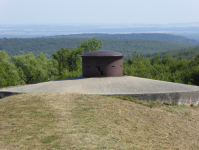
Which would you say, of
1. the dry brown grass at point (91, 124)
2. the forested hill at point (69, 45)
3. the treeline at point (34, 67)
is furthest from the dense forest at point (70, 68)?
the forested hill at point (69, 45)

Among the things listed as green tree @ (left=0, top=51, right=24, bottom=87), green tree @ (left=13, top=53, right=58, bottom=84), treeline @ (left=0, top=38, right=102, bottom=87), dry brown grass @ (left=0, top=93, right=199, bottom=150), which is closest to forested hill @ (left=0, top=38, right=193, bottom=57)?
treeline @ (left=0, top=38, right=102, bottom=87)

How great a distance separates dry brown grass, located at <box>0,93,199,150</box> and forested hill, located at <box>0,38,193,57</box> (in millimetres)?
127662

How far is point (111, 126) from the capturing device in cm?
757

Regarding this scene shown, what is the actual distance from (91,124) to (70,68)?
41.5 m

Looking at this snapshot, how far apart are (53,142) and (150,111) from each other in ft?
17.5

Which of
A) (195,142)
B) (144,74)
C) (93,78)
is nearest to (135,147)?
(195,142)

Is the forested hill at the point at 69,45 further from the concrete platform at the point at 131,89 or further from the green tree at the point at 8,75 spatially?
the concrete platform at the point at 131,89

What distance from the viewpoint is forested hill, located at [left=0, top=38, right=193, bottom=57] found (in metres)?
139

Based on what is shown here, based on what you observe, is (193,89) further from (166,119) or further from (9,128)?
(9,128)

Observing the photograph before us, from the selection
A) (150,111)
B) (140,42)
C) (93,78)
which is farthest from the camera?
(140,42)

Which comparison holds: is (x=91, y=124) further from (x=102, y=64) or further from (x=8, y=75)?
(x=8, y=75)

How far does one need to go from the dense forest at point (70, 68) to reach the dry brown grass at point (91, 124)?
14.0 metres

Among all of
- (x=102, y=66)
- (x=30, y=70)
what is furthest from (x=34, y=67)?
(x=102, y=66)

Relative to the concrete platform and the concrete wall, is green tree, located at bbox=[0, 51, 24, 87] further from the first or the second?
the concrete platform
